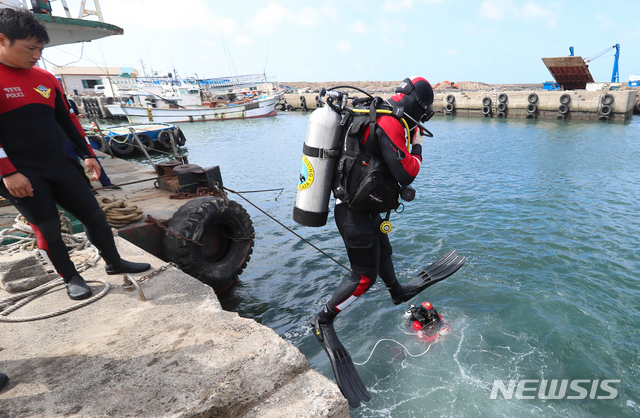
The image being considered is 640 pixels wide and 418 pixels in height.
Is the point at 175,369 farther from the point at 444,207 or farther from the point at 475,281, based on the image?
the point at 444,207

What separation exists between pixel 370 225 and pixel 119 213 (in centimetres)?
360

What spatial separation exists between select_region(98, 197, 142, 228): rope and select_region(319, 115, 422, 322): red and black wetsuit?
3.10 meters

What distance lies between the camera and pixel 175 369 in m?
2.17

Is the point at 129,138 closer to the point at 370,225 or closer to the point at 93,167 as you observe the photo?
the point at 93,167

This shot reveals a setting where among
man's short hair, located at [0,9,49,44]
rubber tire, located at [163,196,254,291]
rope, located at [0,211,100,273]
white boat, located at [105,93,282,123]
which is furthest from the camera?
white boat, located at [105,93,282,123]

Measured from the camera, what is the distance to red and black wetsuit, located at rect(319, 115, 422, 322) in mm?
2877

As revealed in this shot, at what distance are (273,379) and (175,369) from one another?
0.62 meters

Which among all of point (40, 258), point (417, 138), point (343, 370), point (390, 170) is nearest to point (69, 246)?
point (40, 258)

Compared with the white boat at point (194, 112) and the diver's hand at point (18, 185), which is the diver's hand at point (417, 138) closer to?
the diver's hand at point (18, 185)

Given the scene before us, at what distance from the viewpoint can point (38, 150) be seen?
9.08 feet

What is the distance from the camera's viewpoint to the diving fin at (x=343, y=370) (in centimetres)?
307

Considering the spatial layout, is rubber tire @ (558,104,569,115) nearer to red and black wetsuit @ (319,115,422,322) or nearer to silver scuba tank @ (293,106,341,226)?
red and black wetsuit @ (319,115,422,322)

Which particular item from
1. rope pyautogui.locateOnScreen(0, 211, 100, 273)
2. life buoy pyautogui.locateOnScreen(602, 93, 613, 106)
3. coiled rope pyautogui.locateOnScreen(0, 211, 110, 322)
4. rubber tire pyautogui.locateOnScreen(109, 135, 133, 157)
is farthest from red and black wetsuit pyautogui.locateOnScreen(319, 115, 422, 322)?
life buoy pyautogui.locateOnScreen(602, 93, 613, 106)
